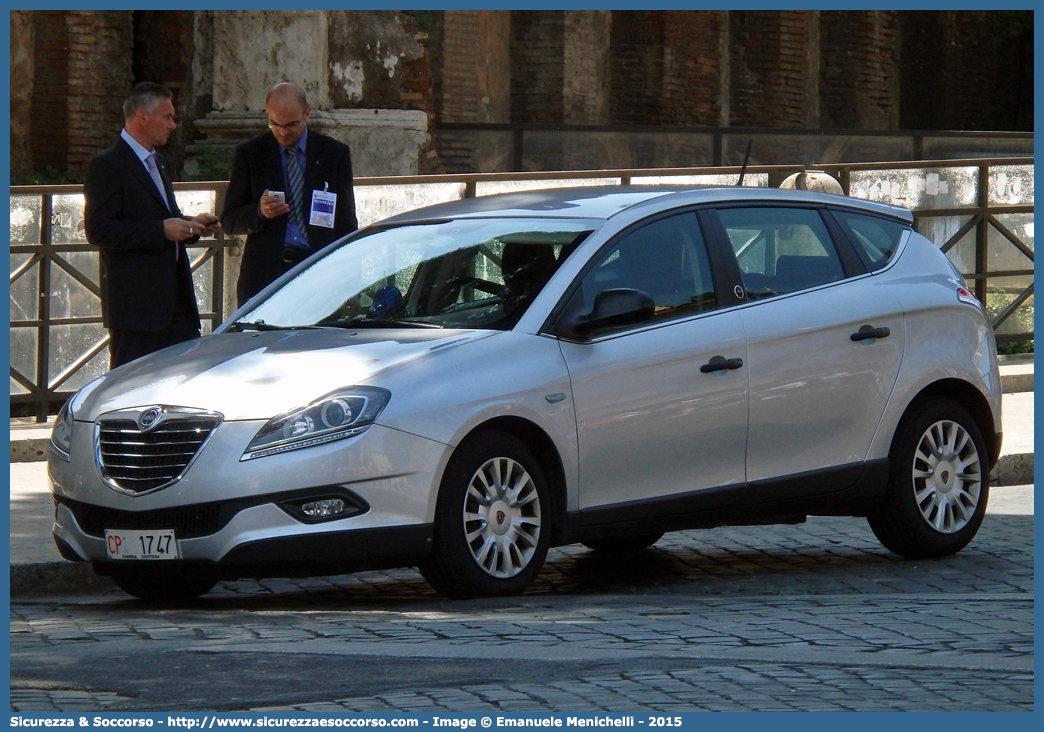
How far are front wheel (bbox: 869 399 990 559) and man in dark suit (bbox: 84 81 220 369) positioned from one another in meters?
3.55

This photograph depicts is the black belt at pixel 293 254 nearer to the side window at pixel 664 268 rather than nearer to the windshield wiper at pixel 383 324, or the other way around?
the windshield wiper at pixel 383 324

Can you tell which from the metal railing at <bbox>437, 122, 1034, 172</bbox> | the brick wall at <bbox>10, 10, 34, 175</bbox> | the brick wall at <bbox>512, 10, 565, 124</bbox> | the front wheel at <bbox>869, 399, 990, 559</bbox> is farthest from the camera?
the brick wall at <bbox>512, 10, 565, 124</bbox>

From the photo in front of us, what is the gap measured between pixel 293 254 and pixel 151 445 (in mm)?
2946

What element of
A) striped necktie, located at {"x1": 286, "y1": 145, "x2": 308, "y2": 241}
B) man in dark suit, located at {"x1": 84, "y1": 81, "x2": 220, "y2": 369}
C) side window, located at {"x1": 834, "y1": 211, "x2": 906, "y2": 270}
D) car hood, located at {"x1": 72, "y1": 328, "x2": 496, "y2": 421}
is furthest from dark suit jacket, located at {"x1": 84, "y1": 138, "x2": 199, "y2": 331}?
side window, located at {"x1": 834, "y1": 211, "x2": 906, "y2": 270}

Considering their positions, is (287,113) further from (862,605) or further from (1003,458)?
(1003,458)

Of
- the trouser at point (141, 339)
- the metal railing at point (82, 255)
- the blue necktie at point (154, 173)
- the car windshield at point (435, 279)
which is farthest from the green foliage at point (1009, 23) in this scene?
the car windshield at point (435, 279)

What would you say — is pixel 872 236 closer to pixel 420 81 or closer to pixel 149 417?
pixel 149 417

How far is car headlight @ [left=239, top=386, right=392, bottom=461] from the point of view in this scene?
7.00 m

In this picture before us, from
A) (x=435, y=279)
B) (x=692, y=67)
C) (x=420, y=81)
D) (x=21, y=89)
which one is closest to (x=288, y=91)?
(x=435, y=279)

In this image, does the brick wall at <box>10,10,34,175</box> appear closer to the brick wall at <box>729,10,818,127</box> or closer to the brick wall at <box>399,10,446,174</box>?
the brick wall at <box>399,10,446,174</box>

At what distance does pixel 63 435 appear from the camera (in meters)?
7.69

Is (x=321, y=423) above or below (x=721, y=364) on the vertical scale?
below

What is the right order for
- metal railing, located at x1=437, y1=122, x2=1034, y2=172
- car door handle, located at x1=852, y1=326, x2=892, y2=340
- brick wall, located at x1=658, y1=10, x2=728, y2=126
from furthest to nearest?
brick wall, located at x1=658, y1=10, x2=728, y2=126 < metal railing, located at x1=437, y1=122, x2=1034, y2=172 < car door handle, located at x1=852, y1=326, x2=892, y2=340

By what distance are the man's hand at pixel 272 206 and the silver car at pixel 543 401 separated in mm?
1139
